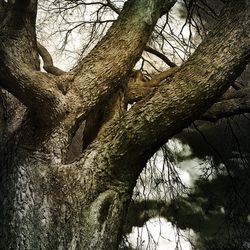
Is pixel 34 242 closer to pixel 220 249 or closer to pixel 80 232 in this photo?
pixel 80 232

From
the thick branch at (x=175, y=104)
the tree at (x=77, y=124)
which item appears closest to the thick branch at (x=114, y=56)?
the tree at (x=77, y=124)

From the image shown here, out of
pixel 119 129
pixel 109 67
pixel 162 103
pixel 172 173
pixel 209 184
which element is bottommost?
pixel 119 129

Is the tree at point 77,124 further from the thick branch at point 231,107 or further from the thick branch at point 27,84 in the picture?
the thick branch at point 231,107

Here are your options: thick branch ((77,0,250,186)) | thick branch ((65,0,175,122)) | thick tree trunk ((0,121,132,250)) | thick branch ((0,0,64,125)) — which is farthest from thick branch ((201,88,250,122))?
thick branch ((0,0,64,125))

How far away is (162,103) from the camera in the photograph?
6.86ft

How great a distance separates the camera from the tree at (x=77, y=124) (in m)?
1.85

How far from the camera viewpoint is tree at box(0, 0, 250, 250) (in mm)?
1849

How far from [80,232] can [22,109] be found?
3.01 ft

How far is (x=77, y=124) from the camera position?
2211 mm

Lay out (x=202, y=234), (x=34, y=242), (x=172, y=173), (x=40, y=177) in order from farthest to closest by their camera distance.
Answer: (x=202, y=234) → (x=172, y=173) → (x=40, y=177) → (x=34, y=242)

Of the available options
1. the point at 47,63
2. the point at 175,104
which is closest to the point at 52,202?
the point at 175,104

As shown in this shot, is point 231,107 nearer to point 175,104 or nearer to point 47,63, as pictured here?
point 175,104

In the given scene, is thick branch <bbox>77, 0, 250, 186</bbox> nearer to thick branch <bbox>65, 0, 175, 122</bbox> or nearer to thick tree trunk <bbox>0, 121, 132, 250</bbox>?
thick tree trunk <bbox>0, 121, 132, 250</bbox>

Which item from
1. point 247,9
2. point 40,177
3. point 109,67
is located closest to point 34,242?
point 40,177
